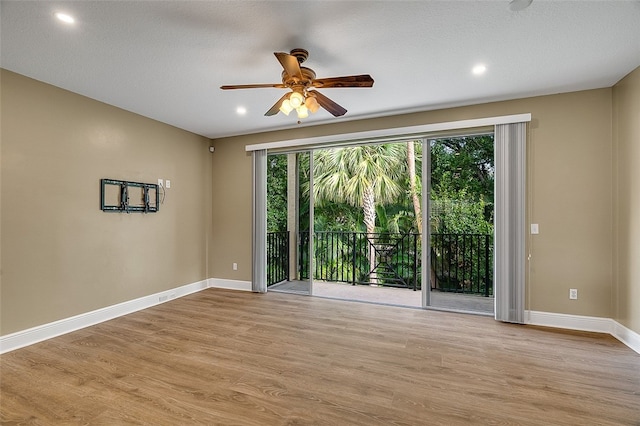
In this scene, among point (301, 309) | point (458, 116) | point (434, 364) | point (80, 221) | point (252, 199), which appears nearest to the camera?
point (434, 364)

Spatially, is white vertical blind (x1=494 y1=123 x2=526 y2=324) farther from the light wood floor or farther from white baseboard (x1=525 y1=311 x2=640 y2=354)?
the light wood floor

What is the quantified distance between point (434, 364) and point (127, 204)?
397cm

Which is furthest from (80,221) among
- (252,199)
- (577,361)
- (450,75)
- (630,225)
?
(630,225)

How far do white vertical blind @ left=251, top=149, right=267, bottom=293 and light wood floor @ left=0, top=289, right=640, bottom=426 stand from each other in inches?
50.7

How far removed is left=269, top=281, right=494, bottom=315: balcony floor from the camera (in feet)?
12.9

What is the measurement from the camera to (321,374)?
2324mm

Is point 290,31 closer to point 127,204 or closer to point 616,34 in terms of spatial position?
point 616,34

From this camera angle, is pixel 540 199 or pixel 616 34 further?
pixel 540 199

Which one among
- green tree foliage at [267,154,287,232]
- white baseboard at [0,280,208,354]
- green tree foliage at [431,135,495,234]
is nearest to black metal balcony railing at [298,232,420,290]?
green tree foliage at [267,154,287,232]

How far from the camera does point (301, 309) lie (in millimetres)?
3951

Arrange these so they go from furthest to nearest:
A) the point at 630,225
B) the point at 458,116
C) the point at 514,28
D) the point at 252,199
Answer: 1. the point at 252,199
2. the point at 458,116
3. the point at 630,225
4. the point at 514,28

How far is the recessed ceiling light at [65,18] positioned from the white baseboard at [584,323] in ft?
16.4

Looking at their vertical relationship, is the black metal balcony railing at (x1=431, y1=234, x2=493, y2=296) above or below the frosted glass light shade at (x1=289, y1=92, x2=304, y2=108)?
below

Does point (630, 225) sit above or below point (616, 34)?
below
